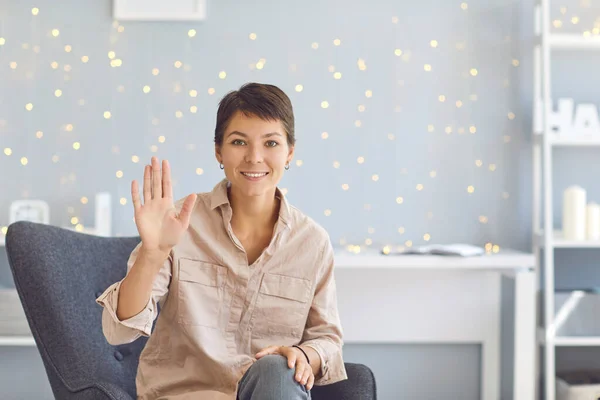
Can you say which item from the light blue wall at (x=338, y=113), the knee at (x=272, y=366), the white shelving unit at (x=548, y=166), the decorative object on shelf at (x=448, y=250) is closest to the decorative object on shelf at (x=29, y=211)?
the light blue wall at (x=338, y=113)

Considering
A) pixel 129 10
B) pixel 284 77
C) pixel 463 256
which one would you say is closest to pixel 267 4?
pixel 284 77

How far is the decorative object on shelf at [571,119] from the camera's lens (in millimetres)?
2775

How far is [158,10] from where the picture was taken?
280 centimetres

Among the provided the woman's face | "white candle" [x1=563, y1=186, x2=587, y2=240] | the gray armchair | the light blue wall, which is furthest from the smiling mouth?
"white candle" [x1=563, y1=186, x2=587, y2=240]

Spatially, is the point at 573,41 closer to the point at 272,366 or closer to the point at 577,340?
the point at 577,340

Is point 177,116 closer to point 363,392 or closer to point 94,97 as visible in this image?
point 94,97

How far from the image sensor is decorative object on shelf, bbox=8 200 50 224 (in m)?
2.73

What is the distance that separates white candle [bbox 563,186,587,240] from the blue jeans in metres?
1.58

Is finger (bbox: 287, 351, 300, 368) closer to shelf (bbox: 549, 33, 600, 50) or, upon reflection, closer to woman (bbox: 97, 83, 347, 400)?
woman (bbox: 97, 83, 347, 400)

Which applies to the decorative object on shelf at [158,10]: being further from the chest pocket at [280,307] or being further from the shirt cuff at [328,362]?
the shirt cuff at [328,362]

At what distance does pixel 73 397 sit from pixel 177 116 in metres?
1.46

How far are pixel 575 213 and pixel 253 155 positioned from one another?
4.94 ft

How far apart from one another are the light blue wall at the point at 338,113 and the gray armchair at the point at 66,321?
1.08 metres

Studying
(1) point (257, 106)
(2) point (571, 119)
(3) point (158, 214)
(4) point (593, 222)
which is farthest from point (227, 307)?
(2) point (571, 119)
